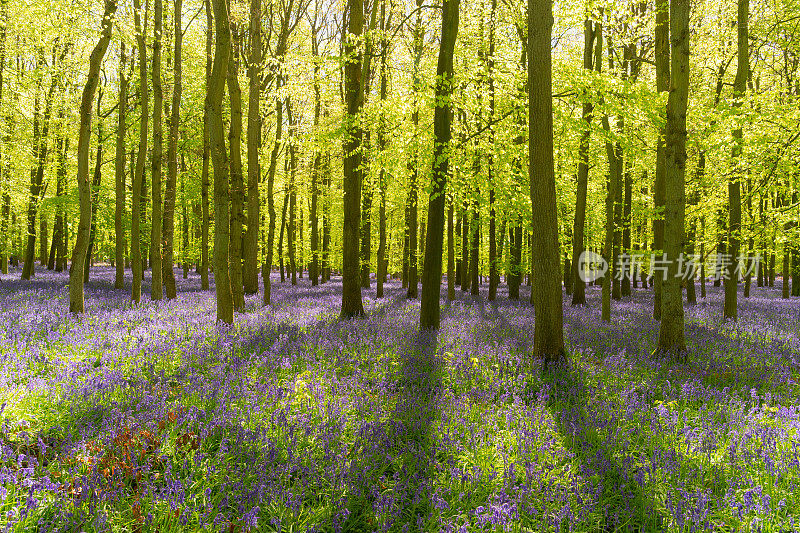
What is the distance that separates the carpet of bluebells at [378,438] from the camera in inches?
115

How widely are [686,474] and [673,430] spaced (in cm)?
78

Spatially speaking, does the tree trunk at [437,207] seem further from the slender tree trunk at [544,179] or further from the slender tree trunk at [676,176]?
the slender tree trunk at [676,176]

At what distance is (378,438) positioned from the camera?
3961mm

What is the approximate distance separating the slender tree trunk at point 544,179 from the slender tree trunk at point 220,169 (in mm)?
5969

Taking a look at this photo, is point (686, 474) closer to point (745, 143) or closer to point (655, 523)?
point (655, 523)

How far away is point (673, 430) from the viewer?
4238 millimetres

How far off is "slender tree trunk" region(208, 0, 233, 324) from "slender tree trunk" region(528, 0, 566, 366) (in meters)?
5.97

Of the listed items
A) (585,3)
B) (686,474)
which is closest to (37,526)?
→ (686,474)

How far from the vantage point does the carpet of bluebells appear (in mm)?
2926

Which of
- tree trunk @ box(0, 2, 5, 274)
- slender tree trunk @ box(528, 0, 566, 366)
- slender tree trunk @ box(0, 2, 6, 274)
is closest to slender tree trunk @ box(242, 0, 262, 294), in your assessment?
slender tree trunk @ box(528, 0, 566, 366)

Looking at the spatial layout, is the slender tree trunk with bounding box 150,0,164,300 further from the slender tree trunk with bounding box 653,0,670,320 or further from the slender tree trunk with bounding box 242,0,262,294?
the slender tree trunk with bounding box 653,0,670,320

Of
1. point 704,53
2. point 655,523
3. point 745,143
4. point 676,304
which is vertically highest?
point 704,53
